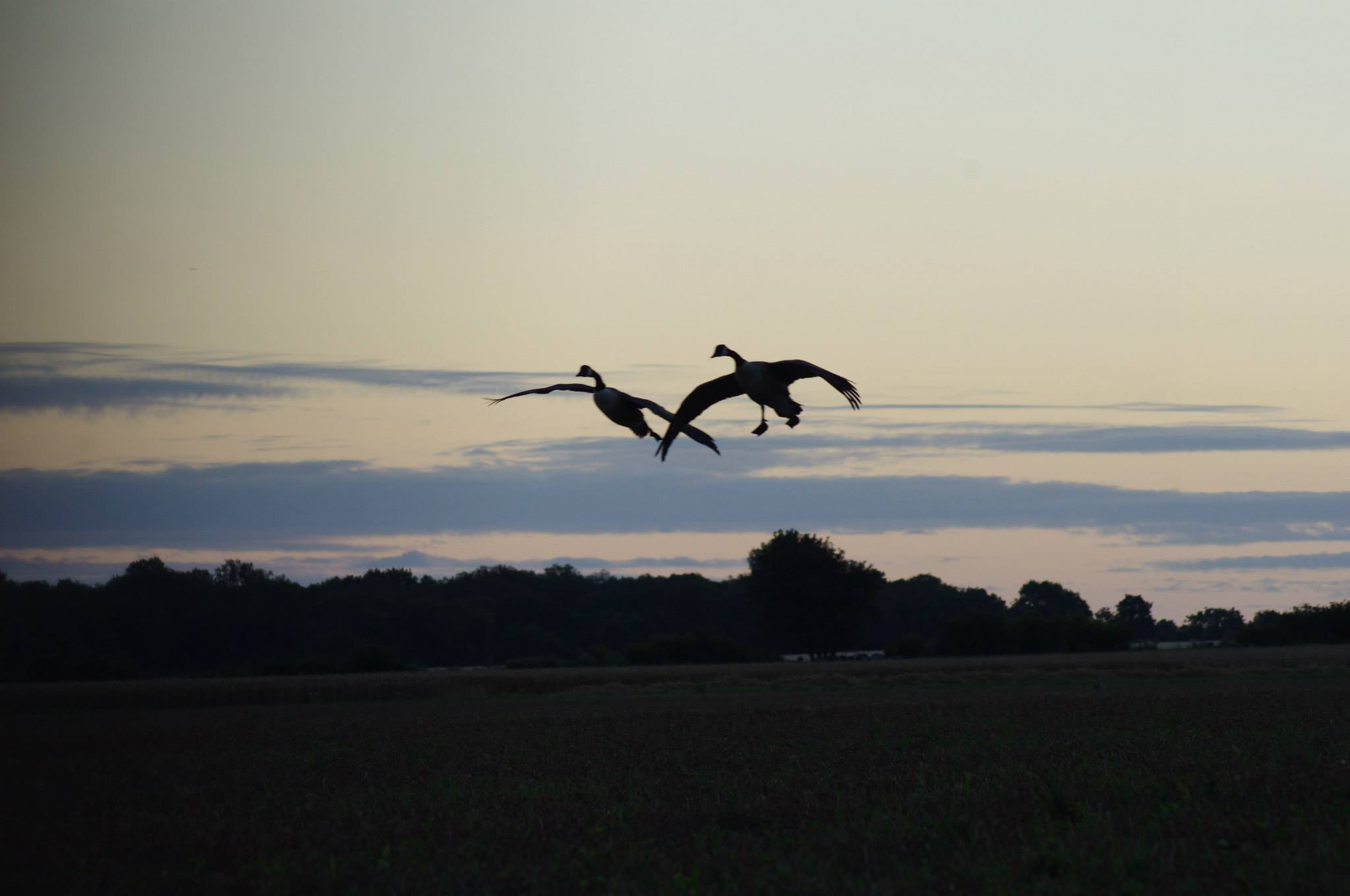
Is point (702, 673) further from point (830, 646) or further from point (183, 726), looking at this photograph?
point (830, 646)

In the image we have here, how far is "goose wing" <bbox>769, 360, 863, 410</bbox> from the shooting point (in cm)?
1258

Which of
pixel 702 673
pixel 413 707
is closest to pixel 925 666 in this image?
pixel 702 673

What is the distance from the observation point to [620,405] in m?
13.6

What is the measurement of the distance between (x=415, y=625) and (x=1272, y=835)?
370ft

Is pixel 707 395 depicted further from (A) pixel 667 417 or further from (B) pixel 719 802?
(B) pixel 719 802

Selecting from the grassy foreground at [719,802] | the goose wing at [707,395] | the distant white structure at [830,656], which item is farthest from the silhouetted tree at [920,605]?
the goose wing at [707,395]

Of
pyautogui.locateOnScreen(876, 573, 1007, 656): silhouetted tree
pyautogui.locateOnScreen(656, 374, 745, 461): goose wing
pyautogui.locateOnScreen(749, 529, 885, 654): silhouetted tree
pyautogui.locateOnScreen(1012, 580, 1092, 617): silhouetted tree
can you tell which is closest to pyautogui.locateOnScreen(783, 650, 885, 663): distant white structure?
pyautogui.locateOnScreen(749, 529, 885, 654): silhouetted tree

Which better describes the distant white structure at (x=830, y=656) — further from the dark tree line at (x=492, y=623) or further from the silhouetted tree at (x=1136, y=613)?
the silhouetted tree at (x=1136, y=613)

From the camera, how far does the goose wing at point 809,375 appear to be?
12.6 metres

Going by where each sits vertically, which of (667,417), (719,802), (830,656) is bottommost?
(830,656)

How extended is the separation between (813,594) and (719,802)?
102m

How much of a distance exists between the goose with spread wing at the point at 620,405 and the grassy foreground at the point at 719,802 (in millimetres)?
4288

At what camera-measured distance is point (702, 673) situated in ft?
236

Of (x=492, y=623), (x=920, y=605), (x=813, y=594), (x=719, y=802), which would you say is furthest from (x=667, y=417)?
(x=920, y=605)
